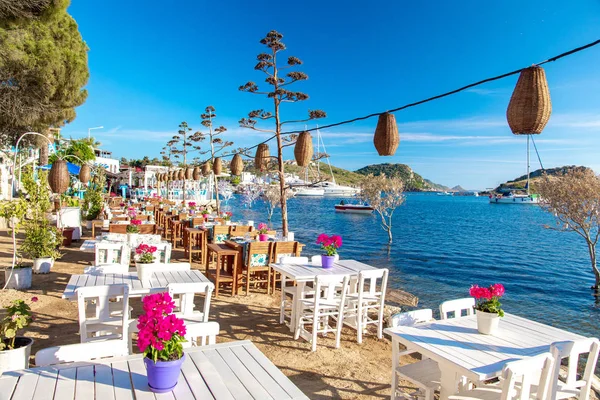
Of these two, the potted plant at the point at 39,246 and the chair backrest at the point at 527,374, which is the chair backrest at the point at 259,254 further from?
the chair backrest at the point at 527,374

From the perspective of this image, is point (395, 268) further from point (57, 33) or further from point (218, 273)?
point (57, 33)

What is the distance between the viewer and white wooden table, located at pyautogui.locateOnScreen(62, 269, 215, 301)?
11.4ft

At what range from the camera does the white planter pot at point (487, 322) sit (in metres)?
2.67

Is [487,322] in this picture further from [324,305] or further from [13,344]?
[13,344]

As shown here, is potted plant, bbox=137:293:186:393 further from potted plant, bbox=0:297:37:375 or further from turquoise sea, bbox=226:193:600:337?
turquoise sea, bbox=226:193:600:337

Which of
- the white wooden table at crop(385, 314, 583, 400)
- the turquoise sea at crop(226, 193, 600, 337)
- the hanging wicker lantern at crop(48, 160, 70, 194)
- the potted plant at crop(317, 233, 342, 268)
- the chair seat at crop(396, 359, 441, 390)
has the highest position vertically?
the hanging wicker lantern at crop(48, 160, 70, 194)

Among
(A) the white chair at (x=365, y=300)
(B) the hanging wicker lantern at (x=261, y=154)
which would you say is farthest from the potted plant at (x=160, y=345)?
(B) the hanging wicker lantern at (x=261, y=154)

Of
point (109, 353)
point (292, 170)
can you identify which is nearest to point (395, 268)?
point (109, 353)

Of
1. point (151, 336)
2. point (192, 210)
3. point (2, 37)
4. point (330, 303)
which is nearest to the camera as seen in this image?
point (151, 336)

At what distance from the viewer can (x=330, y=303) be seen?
4301 millimetres

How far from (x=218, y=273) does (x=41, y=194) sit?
3803 millimetres

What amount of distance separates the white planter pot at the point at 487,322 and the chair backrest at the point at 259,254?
12.3ft

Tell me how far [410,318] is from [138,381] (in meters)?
2.05

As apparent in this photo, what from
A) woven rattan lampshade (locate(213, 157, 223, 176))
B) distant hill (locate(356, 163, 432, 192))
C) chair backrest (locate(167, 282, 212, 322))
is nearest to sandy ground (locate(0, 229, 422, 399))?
chair backrest (locate(167, 282, 212, 322))
